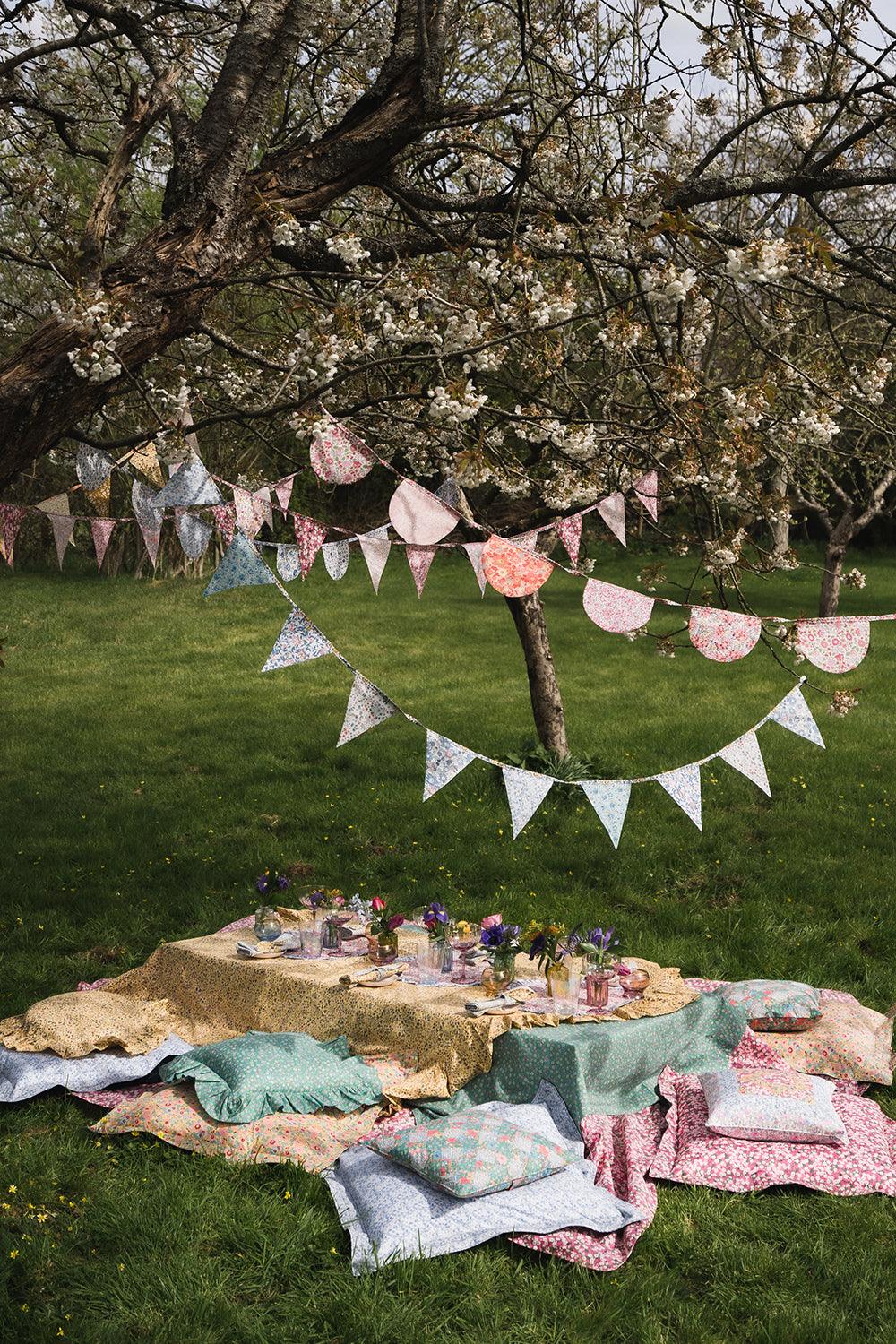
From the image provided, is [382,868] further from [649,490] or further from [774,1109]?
[774,1109]

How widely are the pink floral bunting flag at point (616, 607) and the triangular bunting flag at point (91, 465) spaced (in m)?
2.13

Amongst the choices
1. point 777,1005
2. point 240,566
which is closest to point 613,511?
point 240,566

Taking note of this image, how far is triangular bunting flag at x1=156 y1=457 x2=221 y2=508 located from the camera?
4.70m

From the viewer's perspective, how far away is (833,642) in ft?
→ 14.0

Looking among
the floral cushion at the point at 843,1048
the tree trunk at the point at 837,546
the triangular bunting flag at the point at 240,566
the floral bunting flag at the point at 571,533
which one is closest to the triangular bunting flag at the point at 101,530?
the triangular bunting flag at the point at 240,566

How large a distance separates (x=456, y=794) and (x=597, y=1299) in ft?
16.1

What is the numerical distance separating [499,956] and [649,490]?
236 centimetres

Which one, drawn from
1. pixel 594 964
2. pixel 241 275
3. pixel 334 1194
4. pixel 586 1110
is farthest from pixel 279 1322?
pixel 241 275

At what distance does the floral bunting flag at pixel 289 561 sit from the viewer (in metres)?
5.30

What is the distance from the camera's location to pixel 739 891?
262 inches

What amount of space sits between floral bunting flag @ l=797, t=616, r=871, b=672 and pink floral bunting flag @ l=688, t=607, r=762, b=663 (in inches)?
7.4

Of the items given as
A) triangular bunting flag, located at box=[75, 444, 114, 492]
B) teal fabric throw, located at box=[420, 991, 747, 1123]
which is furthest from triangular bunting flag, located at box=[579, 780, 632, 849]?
triangular bunting flag, located at box=[75, 444, 114, 492]

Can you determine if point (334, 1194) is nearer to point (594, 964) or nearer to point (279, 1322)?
point (279, 1322)

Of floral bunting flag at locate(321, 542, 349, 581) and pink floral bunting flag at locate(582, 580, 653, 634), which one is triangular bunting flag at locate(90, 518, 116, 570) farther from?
pink floral bunting flag at locate(582, 580, 653, 634)
